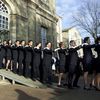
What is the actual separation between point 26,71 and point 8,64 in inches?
54.0

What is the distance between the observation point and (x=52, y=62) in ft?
53.0

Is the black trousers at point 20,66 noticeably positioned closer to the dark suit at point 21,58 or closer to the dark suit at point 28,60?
the dark suit at point 21,58

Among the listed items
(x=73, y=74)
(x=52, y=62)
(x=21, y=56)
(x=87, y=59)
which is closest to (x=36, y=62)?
(x=52, y=62)

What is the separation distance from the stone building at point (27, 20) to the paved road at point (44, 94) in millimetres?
11614

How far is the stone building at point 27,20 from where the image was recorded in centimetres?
2534

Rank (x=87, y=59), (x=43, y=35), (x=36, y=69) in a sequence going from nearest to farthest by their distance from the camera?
(x=87, y=59)
(x=36, y=69)
(x=43, y=35)

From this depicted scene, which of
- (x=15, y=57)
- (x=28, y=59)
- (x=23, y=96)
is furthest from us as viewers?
(x=15, y=57)

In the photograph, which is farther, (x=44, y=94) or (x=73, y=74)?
(x=73, y=74)

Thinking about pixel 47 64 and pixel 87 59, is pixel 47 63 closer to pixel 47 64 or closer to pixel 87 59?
pixel 47 64

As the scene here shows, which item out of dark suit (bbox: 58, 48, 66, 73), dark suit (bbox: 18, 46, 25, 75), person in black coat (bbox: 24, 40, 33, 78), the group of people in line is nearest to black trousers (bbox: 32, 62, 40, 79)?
the group of people in line

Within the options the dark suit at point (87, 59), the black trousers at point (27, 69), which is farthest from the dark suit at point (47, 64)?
the dark suit at point (87, 59)

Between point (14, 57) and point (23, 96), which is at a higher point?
point (14, 57)

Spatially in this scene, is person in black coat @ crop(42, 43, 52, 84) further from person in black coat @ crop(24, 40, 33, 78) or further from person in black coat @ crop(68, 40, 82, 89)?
person in black coat @ crop(68, 40, 82, 89)

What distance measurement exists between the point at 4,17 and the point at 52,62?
992 cm
